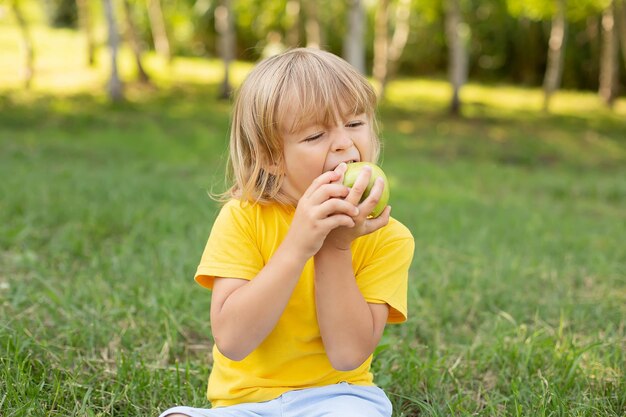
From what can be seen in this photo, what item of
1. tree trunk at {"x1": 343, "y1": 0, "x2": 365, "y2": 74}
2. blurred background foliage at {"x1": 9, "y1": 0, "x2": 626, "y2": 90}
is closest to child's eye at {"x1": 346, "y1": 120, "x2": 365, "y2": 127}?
tree trunk at {"x1": 343, "y1": 0, "x2": 365, "y2": 74}

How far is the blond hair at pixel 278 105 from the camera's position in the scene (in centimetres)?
190

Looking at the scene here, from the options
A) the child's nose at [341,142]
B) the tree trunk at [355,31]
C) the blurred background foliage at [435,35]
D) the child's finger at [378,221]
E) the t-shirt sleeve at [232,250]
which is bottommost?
the blurred background foliage at [435,35]

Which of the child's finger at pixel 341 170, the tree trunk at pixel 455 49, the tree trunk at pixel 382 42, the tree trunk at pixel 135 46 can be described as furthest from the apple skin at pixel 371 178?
the tree trunk at pixel 135 46

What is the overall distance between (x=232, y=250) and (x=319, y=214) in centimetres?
34

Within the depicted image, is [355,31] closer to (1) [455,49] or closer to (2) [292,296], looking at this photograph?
(1) [455,49]

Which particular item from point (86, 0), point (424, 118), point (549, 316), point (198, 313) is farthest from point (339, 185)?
point (86, 0)

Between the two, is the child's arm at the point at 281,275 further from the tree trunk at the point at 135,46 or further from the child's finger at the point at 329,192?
the tree trunk at the point at 135,46

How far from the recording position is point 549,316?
3.63m

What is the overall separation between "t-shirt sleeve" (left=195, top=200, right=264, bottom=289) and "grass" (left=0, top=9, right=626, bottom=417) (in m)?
0.69

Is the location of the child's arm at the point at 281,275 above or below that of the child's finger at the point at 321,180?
below

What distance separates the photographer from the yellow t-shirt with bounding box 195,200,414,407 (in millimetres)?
1988

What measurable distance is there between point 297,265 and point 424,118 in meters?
14.3

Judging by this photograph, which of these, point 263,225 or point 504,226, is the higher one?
point 263,225

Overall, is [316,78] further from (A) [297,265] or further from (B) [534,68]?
(B) [534,68]
